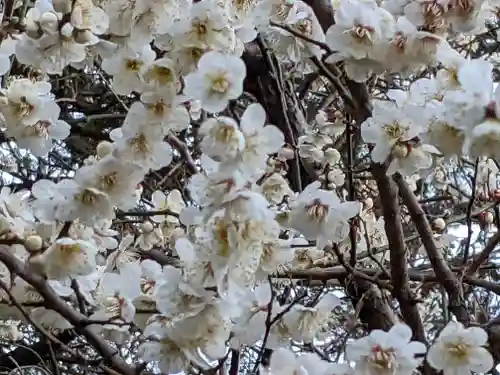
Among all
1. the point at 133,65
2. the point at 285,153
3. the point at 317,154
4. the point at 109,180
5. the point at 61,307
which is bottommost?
the point at 61,307

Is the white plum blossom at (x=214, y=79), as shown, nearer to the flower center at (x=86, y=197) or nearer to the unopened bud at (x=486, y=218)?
the flower center at (x=86, y=197)

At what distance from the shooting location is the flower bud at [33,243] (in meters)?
1.48

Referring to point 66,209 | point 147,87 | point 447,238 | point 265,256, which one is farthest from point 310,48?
point 447,238

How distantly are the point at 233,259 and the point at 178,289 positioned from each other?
16 centimetres

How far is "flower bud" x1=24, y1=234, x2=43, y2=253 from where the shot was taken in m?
1.48

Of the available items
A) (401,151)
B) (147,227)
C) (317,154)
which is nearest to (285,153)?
(401,151)

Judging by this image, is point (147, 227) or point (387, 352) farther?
point (147, 227)

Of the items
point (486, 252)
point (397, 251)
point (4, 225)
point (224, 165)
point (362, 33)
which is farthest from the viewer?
point (397, 251)

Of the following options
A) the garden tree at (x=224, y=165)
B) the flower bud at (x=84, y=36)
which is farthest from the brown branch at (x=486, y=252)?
the flower bud at (x=84, y=36)

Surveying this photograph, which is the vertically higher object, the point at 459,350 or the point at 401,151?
the point at 401,151

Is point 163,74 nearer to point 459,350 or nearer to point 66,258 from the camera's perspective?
point 66,258

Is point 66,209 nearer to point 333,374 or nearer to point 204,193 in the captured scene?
point 204,193

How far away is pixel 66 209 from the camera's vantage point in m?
1.37

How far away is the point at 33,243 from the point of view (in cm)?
149
